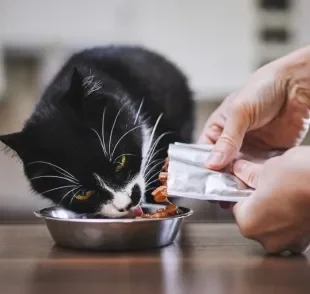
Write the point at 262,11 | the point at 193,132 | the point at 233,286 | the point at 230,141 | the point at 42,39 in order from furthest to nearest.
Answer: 1. the point at 262,11
2. the point at 42,39
3. the point at 193,132
4. the point at 230,141
5. the point at 233,286

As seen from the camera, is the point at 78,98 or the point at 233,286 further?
the point at 78,98

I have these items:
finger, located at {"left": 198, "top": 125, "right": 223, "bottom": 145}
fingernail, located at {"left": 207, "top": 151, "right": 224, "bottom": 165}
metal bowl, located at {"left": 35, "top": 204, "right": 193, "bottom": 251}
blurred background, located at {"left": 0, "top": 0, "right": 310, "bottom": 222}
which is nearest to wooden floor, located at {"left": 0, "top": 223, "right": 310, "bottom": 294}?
metal bowl, located at {"left": 35, "top": 204, "right": 193, "bottom": 251}

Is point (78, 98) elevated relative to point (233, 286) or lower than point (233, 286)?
elevated

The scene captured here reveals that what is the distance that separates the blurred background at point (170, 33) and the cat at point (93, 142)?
500mm

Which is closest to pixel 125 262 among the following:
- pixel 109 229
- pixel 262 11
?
pixel 109 229

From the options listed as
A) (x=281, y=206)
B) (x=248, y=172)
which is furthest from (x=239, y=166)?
(x=281, y=206)

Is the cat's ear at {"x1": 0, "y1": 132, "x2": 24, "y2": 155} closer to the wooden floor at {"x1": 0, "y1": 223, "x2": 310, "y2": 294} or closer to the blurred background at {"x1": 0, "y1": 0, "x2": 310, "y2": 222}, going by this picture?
the wooden floor at {"x1": 0, "y1": 223, "x2": 310, "y2": 294}

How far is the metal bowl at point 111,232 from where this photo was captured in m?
0.77

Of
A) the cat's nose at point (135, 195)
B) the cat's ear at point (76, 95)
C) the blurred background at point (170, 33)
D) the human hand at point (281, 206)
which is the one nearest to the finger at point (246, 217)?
the human hand at point (281, 206)

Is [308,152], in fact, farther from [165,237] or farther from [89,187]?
[89,187]

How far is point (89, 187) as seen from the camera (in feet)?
3.04

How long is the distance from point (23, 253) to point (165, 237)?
0.65 ft

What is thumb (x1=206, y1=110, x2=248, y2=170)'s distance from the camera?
2.76 ft

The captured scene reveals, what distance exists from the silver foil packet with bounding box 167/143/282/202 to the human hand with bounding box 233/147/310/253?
0.02m
